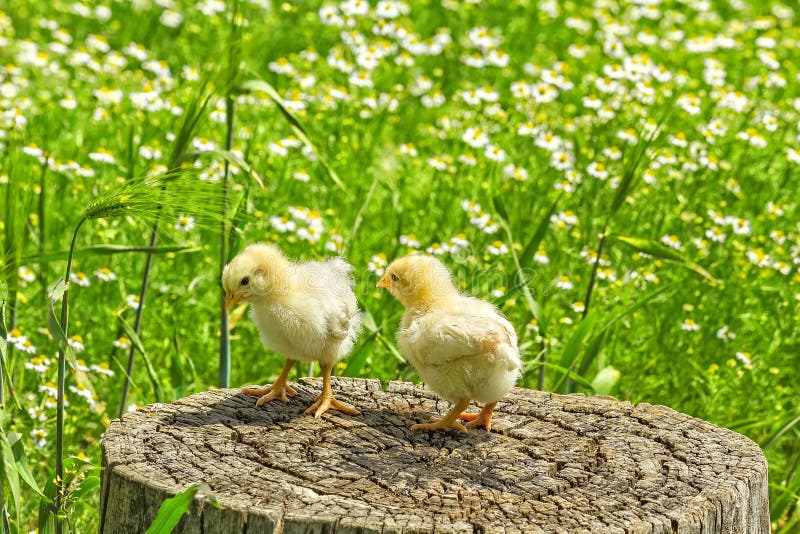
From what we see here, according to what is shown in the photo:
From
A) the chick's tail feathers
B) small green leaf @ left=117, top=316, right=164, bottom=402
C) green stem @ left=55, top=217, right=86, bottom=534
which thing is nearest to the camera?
green stem @ left=55, top=217, right=86, bottom=534

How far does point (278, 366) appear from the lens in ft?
21.3

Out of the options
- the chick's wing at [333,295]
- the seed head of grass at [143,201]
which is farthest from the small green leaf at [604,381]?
the seed head of grass at [143,201]

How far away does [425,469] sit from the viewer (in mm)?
3979

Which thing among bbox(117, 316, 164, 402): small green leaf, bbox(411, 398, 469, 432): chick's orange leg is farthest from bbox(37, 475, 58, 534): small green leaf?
bbox(411, 398, 469, 432): chick's orange leg

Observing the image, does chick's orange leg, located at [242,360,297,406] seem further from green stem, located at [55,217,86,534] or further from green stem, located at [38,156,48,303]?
green stem, located at [38,156,48,303]

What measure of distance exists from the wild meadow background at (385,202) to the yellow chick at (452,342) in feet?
2.05

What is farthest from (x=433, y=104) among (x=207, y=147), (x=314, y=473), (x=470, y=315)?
(x=314, y=473)

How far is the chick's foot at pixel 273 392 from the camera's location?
14.9ft

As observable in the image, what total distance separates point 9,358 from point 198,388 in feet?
3.32

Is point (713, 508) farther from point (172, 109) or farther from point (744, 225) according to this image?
point (172, 109)

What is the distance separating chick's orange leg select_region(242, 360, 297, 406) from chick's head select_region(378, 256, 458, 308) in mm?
509

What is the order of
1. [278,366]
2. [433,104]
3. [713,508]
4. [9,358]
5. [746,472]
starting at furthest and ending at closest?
[433,104]
[278,366]
[9,358]
[746,472]
[713,508]

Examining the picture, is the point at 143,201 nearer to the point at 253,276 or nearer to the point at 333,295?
the point at 253,276

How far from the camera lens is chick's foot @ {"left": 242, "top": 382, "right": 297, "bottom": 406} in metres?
4.54
